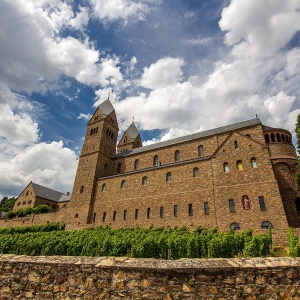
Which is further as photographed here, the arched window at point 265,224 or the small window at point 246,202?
the small window at point 246,202

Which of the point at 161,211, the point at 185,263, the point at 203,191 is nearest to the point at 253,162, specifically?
the point at 203,191

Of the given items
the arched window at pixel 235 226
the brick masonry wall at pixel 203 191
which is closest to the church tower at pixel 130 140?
the brick masonry wall at pixel 203 191

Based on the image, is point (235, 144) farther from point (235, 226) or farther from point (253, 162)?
point (235, 226)

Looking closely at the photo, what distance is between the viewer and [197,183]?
1123 inches

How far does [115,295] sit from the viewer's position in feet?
15.8

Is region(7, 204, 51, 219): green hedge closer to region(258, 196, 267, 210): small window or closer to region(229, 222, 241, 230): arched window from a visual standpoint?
region(229, 222, 241, 230): arched window

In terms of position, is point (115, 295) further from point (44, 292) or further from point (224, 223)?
point (224, 223)

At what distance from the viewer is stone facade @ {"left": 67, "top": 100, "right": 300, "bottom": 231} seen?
79.4 ft

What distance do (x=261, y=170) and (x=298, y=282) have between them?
22768mm

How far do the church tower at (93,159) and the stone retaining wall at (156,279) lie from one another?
32550mm

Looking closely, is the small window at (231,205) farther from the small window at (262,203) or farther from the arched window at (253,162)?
the arched window at (253,162)

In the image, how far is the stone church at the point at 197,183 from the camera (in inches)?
953

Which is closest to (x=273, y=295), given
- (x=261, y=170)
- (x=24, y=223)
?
(x=261, y=170)

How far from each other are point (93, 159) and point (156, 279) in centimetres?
3870
